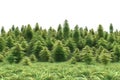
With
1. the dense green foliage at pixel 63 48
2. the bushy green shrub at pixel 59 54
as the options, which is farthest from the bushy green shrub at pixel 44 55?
the bushy green shrub at pixel 59 54

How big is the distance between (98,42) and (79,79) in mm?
31031

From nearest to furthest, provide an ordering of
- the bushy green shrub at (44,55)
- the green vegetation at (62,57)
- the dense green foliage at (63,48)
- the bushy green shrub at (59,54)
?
the green vegetation at (62,57), the dense green foliage at (63,48), the bushy green shrub at (44,55), the bushy green shrub at (59,54)

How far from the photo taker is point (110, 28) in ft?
229

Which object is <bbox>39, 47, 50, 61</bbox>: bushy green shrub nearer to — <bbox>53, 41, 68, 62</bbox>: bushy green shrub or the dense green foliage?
the dense green foliage

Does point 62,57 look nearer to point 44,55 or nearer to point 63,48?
point 63,48

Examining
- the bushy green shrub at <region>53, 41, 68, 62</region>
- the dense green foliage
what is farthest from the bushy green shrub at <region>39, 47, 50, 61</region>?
the bushy green shrub at <region>53, 41, 68, 62</region>

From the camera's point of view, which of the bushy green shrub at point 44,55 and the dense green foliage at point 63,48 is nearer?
the dense green foliage at point 63,48

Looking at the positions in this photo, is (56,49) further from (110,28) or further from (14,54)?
(110,28)

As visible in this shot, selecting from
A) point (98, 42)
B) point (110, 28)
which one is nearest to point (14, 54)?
point (98, 42)

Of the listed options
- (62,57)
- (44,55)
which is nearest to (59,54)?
(62,57)

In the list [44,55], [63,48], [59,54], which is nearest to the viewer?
[44,55]

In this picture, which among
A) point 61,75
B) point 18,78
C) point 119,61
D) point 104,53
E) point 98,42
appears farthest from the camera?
point 98,42

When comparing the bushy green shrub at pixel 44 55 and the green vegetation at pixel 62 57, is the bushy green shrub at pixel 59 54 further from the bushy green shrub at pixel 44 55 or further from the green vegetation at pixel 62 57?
the bushy green shrub at pixel 44 55

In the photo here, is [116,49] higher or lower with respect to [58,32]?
lower
